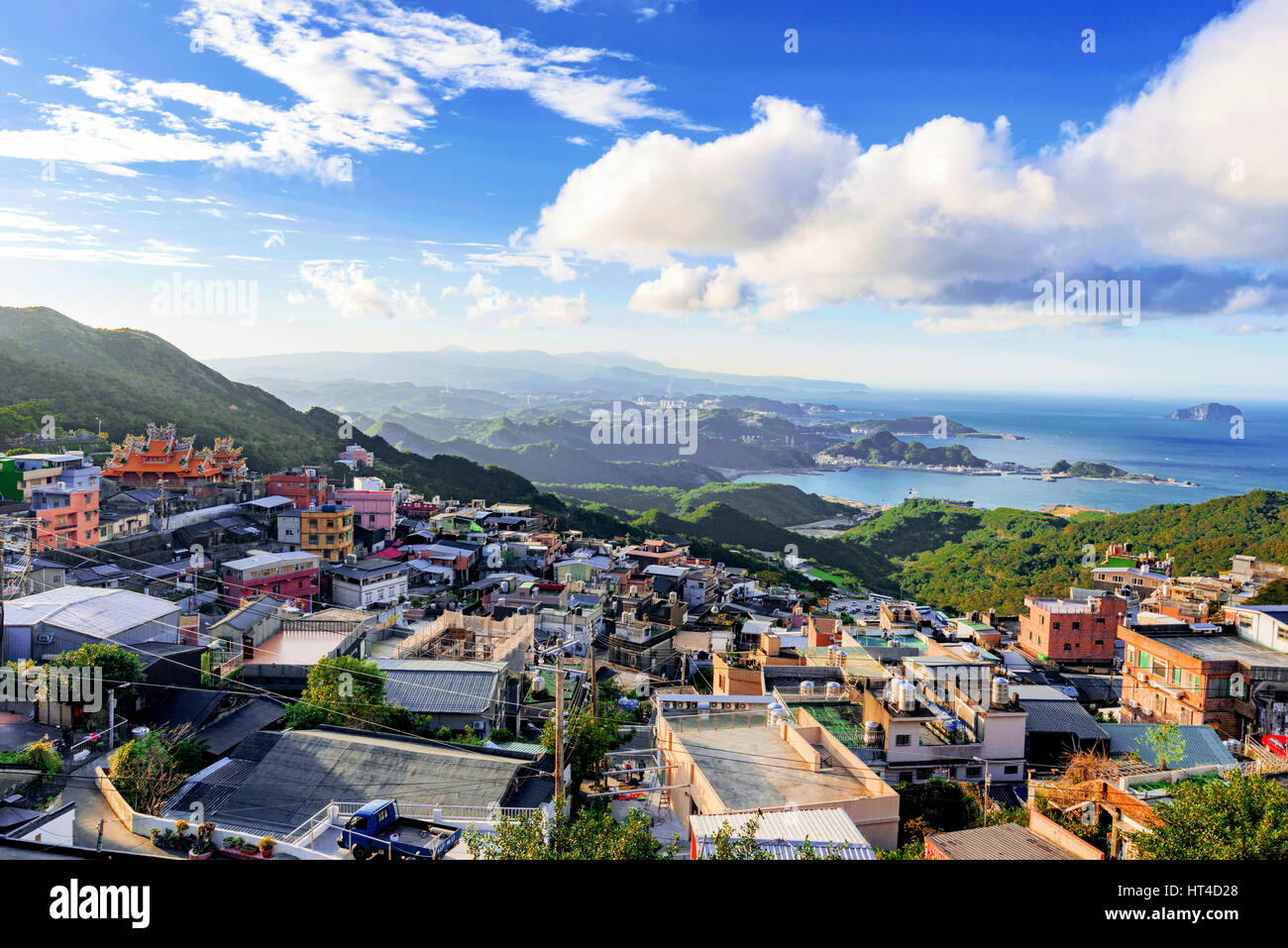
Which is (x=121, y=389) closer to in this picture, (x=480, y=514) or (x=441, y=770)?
(x=480, y=514)

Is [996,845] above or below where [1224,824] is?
below

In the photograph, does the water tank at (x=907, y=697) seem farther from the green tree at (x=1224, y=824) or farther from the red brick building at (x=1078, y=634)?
the red brick building at (x=1078, y=634)

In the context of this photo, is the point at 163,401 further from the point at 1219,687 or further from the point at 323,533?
the point at 1219,687

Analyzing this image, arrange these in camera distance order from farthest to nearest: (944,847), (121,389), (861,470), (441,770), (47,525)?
(861,470) < (121,389) < (47,525) < (441,770) < (944,847)

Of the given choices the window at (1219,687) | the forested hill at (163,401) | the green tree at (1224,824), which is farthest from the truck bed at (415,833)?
the forested hill at (163,401)

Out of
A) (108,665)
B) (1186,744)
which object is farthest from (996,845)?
(108,665)
